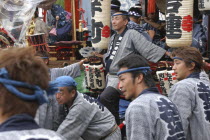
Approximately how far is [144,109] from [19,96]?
1397 mm

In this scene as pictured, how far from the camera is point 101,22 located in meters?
7.00

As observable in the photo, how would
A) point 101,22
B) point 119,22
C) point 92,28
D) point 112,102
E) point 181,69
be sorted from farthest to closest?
point 92,28
point 101,22
point 119,22
point 112,102
point 181,69

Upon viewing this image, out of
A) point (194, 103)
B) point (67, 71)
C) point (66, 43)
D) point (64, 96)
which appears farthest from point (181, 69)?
point (66, 43)

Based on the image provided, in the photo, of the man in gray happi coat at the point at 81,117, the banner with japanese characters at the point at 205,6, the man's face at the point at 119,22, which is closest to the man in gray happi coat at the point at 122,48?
the man's face at the point at 119,22

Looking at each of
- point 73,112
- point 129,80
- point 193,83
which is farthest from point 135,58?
point 73,112

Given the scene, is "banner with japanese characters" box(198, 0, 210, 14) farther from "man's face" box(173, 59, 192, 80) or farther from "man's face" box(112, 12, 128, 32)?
"man's face" box(173, 59, 192, 80)

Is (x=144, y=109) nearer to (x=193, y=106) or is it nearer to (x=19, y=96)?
(x=193, y=106)

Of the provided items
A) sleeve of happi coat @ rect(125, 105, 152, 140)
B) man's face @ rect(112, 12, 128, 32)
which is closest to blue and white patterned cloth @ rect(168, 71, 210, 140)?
sleeve of happi coat @ rect(125, 105, 152, 140)

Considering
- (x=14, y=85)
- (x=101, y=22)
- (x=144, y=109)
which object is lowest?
(x=144, y=109)

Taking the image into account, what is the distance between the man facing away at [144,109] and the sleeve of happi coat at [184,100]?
573mm

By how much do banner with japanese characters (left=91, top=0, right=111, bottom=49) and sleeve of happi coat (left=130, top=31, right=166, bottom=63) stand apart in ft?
2.74

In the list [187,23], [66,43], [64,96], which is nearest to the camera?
[64,96]

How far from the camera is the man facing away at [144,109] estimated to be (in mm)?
2969

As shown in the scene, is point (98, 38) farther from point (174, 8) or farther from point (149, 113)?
point (149, 113)
